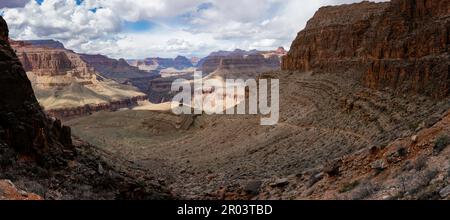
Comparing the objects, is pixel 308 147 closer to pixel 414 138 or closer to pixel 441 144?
pixel 414 138

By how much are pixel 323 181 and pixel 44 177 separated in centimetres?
925

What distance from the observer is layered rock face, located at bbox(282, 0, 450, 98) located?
23.8m

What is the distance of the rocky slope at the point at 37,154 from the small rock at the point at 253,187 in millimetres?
4110

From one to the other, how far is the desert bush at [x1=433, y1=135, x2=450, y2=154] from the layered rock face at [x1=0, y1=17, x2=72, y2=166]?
41.3 ft

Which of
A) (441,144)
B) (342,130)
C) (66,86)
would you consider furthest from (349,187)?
(66,86)

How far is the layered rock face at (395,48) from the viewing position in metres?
23.8

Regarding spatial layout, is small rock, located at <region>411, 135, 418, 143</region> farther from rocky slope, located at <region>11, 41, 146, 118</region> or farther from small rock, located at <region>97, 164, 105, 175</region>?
rocky slope, located at <region>11, 41, 146, 118</region>

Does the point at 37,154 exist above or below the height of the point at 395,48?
below

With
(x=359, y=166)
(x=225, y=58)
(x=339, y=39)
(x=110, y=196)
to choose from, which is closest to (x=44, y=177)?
(x=110, y=196)

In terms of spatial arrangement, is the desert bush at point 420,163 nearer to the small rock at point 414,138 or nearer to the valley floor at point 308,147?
the valley floor at point 308,147

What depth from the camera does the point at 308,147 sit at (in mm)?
26797

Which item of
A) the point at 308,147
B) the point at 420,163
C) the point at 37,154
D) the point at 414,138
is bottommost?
the point at 308,147

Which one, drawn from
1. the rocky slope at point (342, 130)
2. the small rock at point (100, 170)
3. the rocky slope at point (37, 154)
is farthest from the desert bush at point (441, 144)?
the small rock at point (100, 170)

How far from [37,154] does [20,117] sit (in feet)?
4.89
